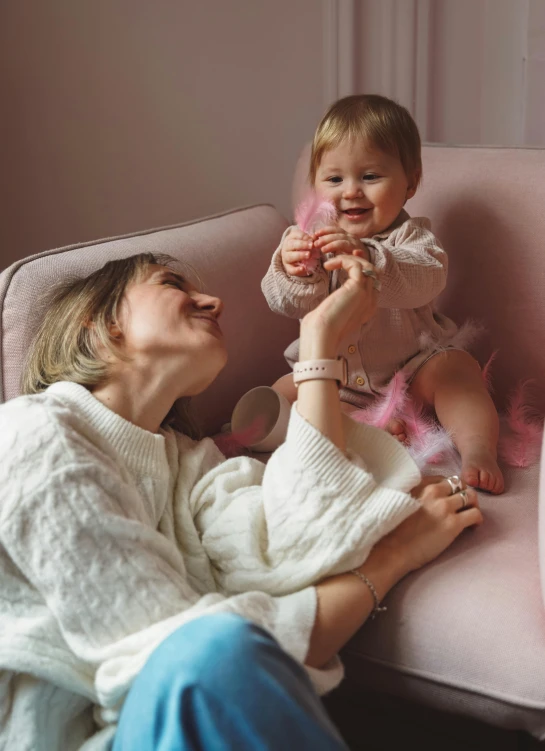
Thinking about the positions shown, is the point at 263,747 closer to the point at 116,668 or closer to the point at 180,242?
the point at 116,668

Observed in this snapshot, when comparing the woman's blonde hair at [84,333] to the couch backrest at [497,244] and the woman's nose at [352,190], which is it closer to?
the woman's nose at [352,190]

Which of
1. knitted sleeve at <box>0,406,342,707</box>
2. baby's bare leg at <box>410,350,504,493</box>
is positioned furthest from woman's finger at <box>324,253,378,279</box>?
knitted sleeve at <box>0,406,342,707</box>

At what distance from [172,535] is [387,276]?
1.76ft

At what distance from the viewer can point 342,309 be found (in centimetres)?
116

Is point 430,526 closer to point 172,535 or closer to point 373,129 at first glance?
point 172,535

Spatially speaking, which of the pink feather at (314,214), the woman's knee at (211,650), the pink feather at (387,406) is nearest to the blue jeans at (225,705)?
the woman's knee at (211,650)

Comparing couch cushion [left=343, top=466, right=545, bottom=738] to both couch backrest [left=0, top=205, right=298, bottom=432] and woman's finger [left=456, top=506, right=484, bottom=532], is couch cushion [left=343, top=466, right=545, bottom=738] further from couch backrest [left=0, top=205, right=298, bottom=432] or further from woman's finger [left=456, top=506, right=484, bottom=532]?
couch backrest [left=0, top=205, right=298, bottom=432]

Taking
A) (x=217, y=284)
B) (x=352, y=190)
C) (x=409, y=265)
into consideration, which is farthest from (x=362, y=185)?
(x=217, y=284)

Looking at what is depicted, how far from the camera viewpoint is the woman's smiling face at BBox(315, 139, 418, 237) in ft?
4.83

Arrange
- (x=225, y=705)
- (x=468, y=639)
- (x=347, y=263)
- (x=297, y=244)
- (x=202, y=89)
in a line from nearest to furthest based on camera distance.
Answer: (x=225, y=705) < (x=468, y=639) < (x=347, y=263) < (x=297, y=244) < (x=202, y=89)

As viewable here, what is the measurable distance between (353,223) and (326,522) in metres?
0.64

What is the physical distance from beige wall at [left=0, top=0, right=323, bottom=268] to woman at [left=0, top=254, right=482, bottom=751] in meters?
0.97

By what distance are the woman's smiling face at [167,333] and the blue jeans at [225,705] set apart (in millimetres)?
441

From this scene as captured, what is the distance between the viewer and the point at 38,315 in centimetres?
123
